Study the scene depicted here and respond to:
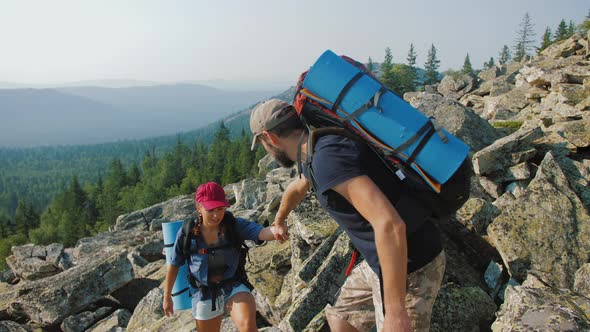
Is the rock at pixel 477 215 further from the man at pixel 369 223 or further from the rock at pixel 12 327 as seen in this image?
the rock at pixel 12 327

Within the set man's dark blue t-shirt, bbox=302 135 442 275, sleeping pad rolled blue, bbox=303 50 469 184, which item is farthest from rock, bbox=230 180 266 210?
→ sleeping pad rolled blue, bbox=303 50 469 184

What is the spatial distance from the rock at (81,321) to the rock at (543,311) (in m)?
12.5

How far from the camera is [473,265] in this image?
27.8 feet

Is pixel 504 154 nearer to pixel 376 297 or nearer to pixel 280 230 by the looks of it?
pixel 280 230

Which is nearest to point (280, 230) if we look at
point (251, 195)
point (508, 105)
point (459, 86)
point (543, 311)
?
point (543, 311)

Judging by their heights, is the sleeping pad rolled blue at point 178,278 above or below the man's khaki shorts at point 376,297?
below

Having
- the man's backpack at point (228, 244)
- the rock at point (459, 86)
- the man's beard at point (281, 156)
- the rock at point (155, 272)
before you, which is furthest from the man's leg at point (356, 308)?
the rock at point (459, 86)

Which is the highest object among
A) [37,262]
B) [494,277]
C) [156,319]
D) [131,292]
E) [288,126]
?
[288,126]

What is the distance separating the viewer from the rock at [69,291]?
1348 centimetres

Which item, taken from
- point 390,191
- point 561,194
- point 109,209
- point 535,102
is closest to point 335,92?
point 390,191

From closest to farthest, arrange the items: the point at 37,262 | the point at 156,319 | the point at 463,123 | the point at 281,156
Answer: the point at 281,156 < the point at 156,319 < the point at 463,123 < the point at 37,262

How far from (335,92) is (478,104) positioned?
114 feet

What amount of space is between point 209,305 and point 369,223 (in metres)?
4.00

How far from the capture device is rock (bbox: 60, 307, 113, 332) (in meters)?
13.0
